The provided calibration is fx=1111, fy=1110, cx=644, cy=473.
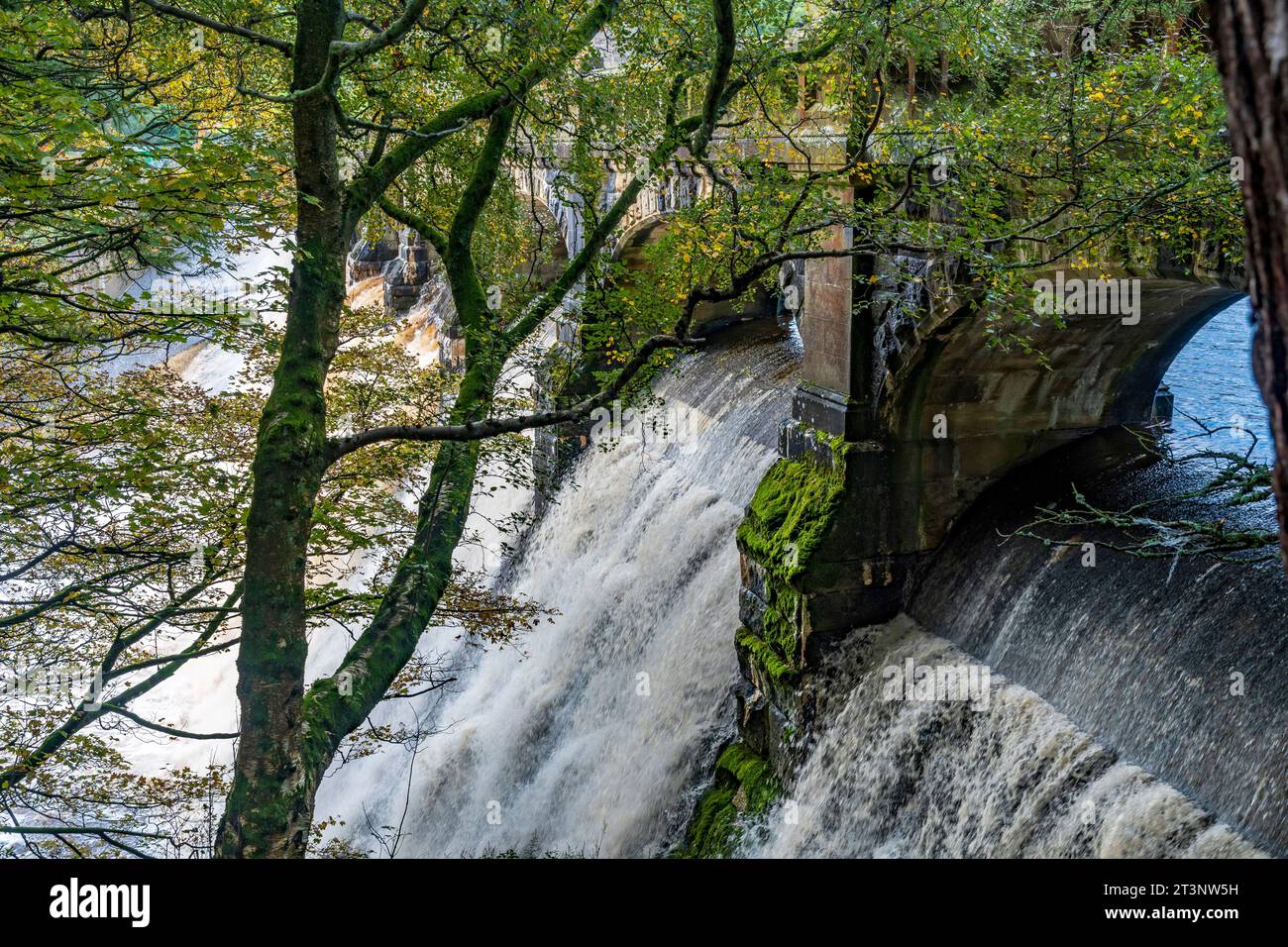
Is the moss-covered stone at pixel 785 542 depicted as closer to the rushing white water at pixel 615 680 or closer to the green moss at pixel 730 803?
the green moss at pixel 730 803

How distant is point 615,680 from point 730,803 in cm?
254

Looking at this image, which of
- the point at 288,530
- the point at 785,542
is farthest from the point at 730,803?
the point at 288,530

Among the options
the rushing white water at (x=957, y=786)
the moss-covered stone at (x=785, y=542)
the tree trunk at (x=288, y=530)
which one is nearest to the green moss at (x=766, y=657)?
the moss-covered stone at (x=785, y=542)

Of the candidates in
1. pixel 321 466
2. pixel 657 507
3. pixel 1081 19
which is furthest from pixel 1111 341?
pixel 321 466

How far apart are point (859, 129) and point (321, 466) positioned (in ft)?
15.5

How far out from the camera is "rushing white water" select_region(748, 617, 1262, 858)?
6719mm

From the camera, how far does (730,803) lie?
1046 centimetres

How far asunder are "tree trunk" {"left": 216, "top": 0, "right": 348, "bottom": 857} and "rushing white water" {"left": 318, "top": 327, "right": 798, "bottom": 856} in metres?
A: 4.74

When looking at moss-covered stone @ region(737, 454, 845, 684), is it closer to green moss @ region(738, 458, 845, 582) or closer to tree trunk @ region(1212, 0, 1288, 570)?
green moss @ region(738, 458, 845, 582)

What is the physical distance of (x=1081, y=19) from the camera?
8.00m

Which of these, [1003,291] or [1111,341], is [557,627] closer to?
[1111,341]

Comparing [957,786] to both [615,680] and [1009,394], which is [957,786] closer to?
[1009,394]

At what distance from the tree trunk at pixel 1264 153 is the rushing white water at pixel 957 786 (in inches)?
206
